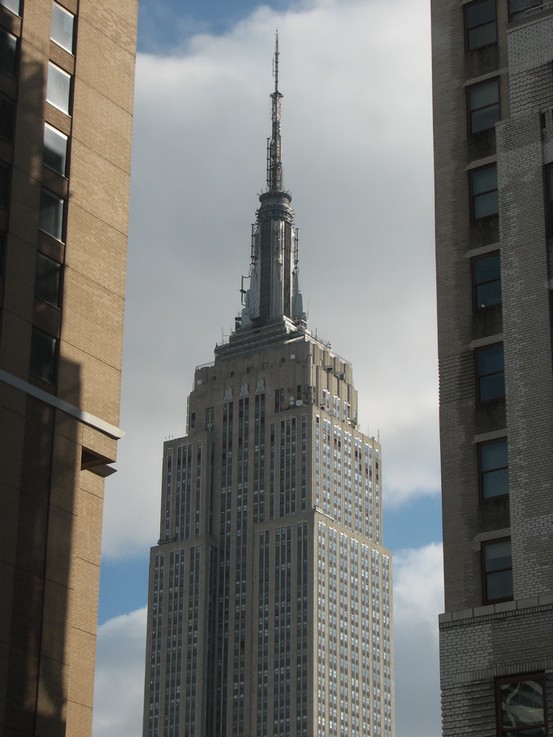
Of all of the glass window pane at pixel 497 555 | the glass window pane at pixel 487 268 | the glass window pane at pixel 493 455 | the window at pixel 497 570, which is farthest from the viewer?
the glass window pane at pixel 487 268

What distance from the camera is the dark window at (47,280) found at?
63.7 m

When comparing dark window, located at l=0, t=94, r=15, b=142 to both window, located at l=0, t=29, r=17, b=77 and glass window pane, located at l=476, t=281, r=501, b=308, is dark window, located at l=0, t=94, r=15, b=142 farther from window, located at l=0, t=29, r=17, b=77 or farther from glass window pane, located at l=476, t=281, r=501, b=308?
glass window pane, located at l=476, t=281, r=501, b=308

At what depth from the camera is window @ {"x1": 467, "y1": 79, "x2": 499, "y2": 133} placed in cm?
5709

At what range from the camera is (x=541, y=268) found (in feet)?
173

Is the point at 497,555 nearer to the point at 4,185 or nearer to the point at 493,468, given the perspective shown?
the point at 493,468

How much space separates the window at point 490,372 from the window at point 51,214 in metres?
20.0

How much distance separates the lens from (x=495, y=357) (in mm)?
53125

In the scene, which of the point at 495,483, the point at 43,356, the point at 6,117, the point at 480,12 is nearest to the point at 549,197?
the point at 480,12

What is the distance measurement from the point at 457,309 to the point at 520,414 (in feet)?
16.9

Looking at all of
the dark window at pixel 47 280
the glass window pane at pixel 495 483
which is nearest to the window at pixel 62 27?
the dark window at pixel 47 280

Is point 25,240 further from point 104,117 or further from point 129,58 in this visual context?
point 129,58

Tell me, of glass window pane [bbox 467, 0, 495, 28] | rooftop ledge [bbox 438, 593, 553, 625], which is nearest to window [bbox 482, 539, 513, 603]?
rooftop ledge [bbox 438, 593, 553, 625]

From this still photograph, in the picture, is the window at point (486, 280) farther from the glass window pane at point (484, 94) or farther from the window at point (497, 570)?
the window at point (497, 570)

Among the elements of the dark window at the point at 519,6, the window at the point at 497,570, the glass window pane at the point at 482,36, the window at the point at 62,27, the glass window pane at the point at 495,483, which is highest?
the window at the point at 62,27
